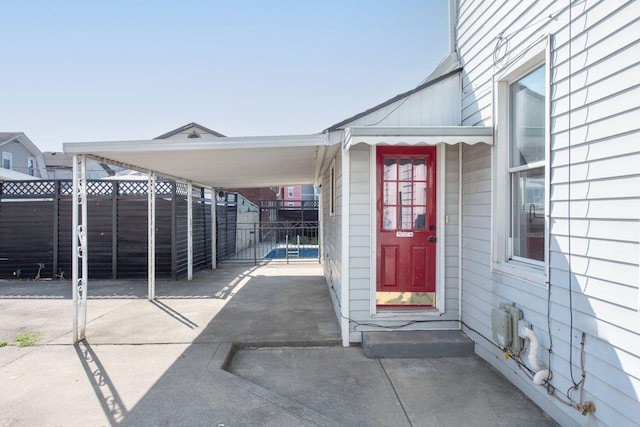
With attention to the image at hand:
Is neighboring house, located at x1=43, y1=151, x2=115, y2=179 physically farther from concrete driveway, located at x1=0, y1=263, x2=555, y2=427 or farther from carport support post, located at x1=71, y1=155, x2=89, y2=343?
carport support post, located at x1=71, y1=155, x2=89, y2=343

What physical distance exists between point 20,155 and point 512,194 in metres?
29.9

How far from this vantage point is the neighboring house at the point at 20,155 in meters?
22.2

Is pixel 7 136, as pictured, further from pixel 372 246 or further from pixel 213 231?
pixel 372 246

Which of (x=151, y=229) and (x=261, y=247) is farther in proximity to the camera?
(x=261, y=247)

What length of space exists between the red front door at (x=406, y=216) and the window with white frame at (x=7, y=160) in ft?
87.7

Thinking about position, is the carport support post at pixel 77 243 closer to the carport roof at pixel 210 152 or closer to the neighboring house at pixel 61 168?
the carport roof at pixel 210 152

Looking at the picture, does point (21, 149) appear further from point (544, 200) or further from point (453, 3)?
point (544, 200)

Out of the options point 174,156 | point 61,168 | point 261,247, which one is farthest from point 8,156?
point 174,156

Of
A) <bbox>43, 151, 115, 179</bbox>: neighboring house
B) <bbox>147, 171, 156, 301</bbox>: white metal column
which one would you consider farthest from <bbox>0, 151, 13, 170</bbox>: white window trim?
<bbox>147, 171, 156, 301</bbox>: white metal column

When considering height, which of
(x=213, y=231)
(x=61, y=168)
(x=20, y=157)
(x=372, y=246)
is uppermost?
(x=20, y=157)

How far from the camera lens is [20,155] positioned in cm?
2383

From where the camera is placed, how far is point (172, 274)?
25.8 feet

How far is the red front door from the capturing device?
431 centimetres

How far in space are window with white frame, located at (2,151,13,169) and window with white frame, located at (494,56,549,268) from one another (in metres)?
28.0
